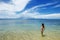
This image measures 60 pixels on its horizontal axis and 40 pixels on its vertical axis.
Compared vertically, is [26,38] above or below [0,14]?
below

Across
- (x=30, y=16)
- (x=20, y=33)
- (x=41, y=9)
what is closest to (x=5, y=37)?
(x=20, y=33)

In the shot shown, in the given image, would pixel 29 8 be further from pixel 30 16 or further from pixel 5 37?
pixel 5 37

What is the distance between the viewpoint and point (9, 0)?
4.62 meters

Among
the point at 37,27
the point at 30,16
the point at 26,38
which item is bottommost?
the point at 26,38

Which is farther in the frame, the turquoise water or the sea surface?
the turquoise water

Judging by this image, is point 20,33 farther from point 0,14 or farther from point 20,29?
point 0,14

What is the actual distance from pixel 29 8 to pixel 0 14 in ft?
2.92

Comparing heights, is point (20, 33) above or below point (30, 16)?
below

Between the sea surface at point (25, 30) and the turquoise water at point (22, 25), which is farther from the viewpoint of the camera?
the turquoise water at point (22, 25)

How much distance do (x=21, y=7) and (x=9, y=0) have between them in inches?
16.4

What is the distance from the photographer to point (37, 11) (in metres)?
4.68

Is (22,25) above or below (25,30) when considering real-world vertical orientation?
above

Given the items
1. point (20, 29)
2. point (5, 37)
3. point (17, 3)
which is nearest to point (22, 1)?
point (17, 3)

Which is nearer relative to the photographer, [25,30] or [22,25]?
[25,30]
